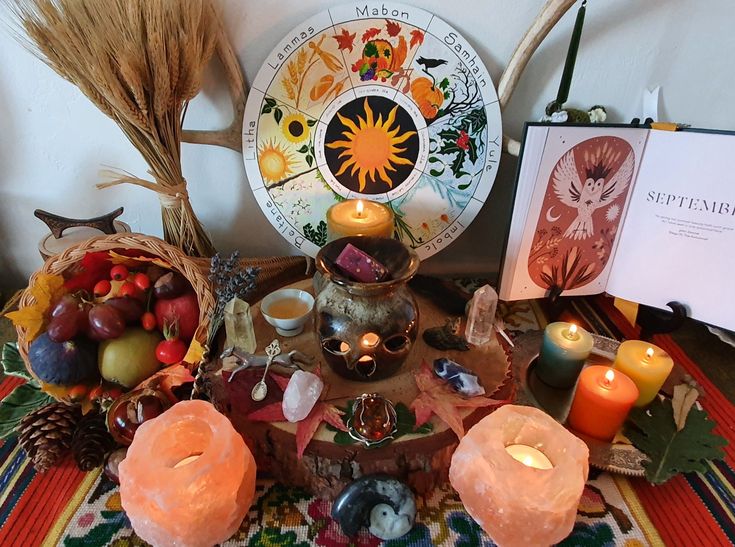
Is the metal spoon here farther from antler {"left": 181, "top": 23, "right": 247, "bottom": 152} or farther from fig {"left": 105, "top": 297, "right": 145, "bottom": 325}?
antler {"left": 181, "top": 23, "right": 247, "bottom": 152}

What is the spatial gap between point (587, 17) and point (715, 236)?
42cm

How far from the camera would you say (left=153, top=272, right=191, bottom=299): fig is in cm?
77

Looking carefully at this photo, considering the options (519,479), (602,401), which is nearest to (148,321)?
(519,479)

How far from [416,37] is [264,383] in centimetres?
60

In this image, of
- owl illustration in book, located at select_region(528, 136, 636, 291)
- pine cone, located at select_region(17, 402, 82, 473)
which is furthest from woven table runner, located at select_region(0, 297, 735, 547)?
owl illustration in book, located at select_region(528, 136, 636, 291)

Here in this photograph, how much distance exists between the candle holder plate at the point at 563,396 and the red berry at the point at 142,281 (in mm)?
591

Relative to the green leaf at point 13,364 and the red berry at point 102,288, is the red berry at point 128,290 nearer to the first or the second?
the red berry at point 102,288

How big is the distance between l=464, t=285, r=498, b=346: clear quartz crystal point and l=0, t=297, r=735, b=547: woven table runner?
0.22m

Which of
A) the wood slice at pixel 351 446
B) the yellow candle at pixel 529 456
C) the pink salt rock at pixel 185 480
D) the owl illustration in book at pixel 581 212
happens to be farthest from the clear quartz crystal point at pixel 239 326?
the owl illustration in book at pixel 581 212

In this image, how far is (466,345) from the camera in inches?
29.5

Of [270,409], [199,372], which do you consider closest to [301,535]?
[270,409]

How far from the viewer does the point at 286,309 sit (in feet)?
2.60

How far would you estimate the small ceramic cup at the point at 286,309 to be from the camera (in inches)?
29.5

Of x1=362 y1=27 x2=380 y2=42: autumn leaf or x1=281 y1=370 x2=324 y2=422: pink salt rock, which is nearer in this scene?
x1=281 y1=370 x2=324 y2=422: pink salt rock
